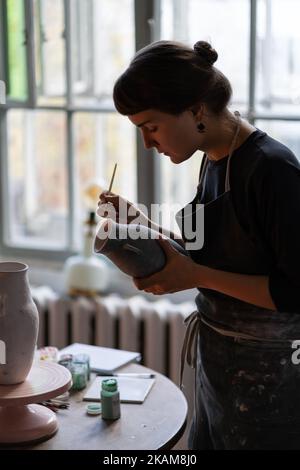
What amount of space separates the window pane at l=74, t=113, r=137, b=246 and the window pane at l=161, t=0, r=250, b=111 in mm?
407

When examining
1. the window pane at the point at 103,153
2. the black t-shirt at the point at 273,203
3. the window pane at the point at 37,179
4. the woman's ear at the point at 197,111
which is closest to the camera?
the black t-shirt at the point at 273,203

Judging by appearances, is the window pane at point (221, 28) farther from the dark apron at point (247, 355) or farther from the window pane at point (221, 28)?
the dark apron at point (247, 355)

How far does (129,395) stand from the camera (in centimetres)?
177

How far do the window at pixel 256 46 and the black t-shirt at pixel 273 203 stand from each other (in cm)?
98

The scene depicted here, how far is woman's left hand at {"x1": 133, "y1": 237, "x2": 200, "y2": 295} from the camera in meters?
→ 1.46

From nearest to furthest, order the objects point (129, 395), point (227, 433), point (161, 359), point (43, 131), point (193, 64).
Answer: point (193, 64)
point (227, 433)
point (129, 395)
point (161, 359)
point (43, 131)

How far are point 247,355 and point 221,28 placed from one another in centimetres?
136

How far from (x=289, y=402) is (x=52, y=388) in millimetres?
488

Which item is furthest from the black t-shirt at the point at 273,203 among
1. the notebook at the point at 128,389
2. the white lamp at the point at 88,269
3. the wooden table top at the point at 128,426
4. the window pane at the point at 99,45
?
the window pane at the point at 99,45

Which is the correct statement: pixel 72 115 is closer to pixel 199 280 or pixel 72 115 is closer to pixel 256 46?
pixel 256 46

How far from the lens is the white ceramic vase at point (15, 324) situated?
1.51 metres

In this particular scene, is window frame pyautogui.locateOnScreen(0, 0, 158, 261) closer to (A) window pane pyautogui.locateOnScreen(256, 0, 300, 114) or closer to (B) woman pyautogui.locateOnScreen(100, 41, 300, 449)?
(A) window pane pyautogui.locateOnScreen(256, 0, 300, 114)

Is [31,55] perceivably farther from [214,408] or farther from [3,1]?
[214,408]

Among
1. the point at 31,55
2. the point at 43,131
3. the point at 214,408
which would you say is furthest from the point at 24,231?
the point at 214,408
